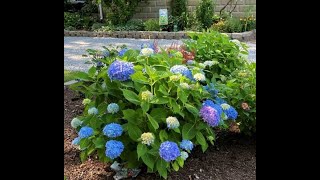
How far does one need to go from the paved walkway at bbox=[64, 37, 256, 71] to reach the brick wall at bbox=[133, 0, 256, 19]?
2.57 m

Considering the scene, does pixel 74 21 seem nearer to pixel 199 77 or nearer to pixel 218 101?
pixel 218 101

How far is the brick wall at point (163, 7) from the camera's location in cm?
1171

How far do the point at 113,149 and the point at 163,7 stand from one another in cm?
1090

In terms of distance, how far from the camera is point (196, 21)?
10984mm

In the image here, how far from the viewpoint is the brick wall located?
38.4ft

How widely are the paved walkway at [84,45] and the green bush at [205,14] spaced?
1437 mm

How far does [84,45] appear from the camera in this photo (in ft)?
31.3

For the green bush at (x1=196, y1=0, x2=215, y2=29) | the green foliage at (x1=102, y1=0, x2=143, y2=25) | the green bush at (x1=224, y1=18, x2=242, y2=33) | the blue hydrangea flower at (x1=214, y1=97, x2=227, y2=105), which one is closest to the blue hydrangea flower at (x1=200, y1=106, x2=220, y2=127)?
the blue hydrangea flower at (x1=214, y1=97, x2=227, y2=105)

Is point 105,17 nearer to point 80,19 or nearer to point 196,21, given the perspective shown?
point 80,19

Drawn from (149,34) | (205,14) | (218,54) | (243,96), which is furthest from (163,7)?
(243,96)

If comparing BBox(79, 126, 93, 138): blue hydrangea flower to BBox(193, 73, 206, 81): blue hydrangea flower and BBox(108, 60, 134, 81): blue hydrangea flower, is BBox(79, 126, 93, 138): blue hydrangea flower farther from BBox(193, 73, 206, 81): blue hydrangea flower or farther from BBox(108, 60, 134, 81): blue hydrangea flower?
BBox(193, 73, 206, 81): blue hydrangea flower
